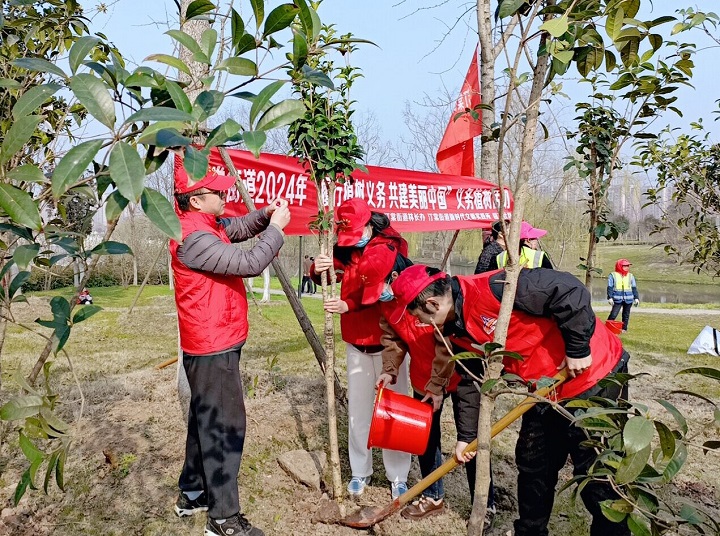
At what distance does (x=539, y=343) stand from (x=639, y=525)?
47.1 inches

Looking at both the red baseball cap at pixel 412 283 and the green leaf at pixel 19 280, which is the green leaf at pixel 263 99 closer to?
the green leaf at pixel 19 280

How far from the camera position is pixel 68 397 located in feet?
14.3

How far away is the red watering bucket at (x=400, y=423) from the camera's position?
103 inches

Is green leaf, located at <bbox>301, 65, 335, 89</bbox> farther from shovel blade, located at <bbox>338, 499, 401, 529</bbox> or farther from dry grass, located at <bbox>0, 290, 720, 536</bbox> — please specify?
shovel blade, located at <bbox>338, 499, 401, 529</bbox>

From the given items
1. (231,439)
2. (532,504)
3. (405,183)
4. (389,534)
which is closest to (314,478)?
(389,534)

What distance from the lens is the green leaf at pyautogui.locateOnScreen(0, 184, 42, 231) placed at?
94 cm

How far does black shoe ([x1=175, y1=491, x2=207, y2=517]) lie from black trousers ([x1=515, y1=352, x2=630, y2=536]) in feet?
5.21

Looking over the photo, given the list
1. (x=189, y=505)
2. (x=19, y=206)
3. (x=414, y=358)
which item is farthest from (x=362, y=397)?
(x=19, y=206)

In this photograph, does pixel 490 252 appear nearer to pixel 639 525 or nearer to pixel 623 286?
pixel 639 525

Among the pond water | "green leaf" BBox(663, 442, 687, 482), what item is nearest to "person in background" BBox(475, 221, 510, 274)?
"green leaf" BBox(663, 442, 687, 482)

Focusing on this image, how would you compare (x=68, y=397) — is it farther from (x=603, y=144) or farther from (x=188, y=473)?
(x=603, y=144)

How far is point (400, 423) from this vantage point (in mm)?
2637

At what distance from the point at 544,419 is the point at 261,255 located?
4.82 ft

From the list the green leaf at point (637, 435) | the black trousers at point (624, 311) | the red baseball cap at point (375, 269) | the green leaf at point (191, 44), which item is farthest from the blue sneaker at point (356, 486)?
the black trousers at point (624, 311)
